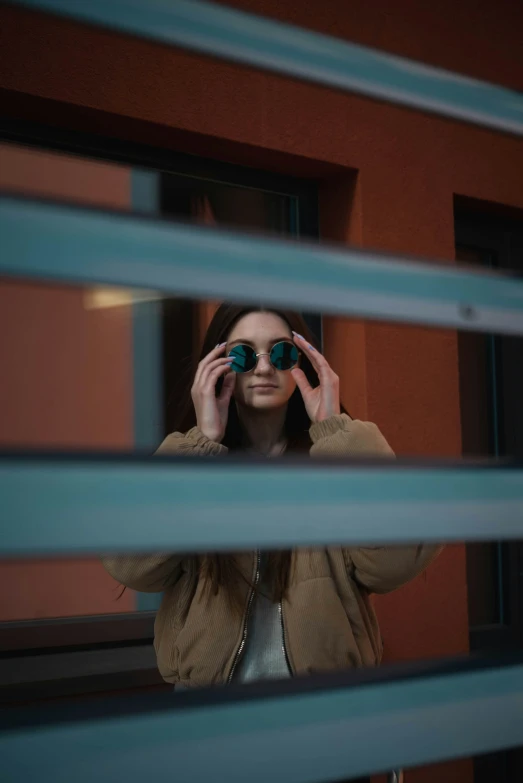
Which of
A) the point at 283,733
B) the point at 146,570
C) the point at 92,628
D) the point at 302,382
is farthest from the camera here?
the point at 92,628

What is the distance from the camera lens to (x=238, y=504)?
1.00ft

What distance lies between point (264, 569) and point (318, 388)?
0.44m

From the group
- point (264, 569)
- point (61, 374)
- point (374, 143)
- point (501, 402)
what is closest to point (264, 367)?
point (264, 569)

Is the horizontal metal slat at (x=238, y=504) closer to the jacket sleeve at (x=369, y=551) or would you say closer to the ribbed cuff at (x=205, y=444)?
the jacket sleeve at (x=369, y=551)

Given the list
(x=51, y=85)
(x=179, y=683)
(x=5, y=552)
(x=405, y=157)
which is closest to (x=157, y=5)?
(x=5, y=552)

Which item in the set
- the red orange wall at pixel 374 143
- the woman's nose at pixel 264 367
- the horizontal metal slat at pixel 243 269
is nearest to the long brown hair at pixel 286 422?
the woman's nose at pixel 264 367

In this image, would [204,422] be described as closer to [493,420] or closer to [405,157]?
[405,157]

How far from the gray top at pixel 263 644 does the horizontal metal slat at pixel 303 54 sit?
1317mm

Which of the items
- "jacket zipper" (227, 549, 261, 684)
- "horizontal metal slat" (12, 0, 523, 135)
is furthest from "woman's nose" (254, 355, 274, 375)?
"horizontal metal slat" (12, 0, 523, 135)

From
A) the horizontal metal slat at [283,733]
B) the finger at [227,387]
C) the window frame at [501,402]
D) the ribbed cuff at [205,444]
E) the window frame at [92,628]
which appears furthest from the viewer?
the window frame at [501,402]

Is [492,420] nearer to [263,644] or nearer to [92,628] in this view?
[92,628]

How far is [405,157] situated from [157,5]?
10.2 ft

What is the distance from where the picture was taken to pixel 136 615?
2.74 metres

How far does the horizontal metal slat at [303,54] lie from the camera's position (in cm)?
32
